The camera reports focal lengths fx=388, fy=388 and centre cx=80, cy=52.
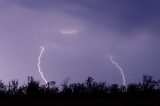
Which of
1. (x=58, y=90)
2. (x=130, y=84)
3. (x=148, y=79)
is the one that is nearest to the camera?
(x=130, y=84)

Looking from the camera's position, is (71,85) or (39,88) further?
(71,85)

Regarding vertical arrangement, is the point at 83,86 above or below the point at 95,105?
above

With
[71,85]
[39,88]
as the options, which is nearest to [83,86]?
[71,85]

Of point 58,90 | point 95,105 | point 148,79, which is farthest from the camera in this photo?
point 148,79

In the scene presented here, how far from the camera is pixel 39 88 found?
53.1m

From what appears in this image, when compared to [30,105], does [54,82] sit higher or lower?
higher

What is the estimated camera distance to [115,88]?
183 feet

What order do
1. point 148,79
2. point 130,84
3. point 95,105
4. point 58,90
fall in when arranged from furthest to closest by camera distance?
point 148,79 → point 58,90 → point 130,84 → point 95,105

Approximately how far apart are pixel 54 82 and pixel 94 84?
6.26 m

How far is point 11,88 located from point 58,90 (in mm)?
7645

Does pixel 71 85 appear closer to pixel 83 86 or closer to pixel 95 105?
pixel 83 86

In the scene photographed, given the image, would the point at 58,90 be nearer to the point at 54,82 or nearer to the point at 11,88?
the point at 54,82

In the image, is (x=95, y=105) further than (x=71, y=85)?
No

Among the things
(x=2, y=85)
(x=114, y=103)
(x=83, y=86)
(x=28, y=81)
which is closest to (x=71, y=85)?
(x=83, y=86)
